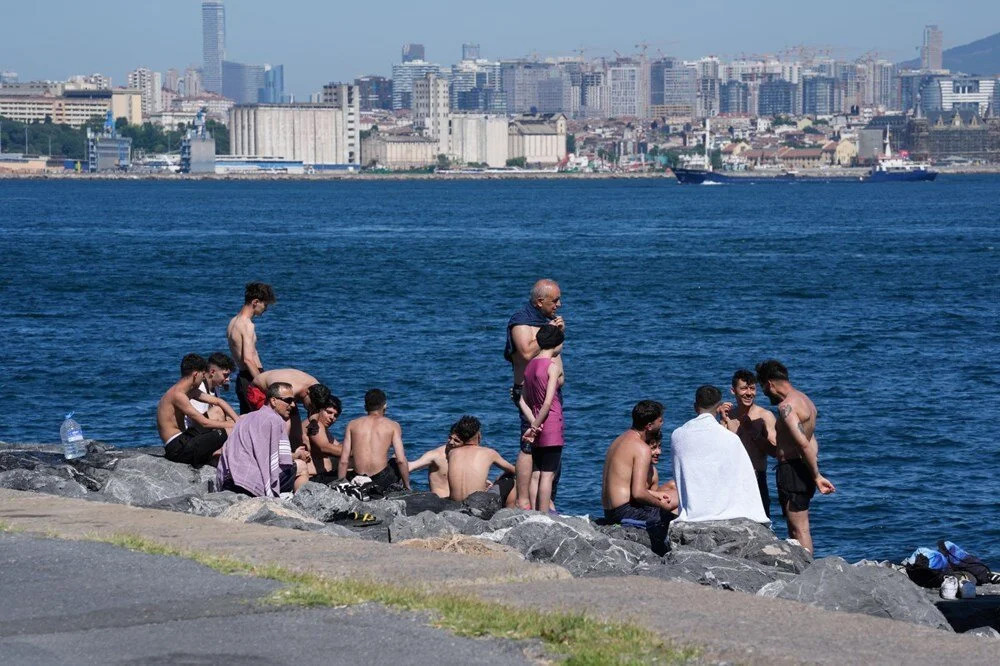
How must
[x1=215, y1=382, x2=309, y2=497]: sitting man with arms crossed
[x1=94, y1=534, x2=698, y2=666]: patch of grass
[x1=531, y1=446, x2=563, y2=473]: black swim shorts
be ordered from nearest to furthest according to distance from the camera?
[x1=94, y1=534, x2=698, y2=666]: patch of grass, [x1=531, y1=446, x2=563, y2=473]: black swim shorts, [x1=215, y1=382, x2=309, y2=497]: sitting man with arms crossed

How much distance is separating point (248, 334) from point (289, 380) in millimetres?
421

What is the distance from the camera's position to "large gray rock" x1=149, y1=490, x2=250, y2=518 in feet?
29.1

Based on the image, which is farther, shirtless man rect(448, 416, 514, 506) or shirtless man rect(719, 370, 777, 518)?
shirtless man rect(448, 416, 514, 506)

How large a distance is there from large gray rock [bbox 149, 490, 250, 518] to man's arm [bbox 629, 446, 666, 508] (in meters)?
2.18

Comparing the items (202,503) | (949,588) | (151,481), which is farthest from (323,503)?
(949,588)

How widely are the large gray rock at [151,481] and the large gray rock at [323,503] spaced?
74 cm

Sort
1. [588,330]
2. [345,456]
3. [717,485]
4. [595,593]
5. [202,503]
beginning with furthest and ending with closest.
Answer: [588,330] < [345,456] < [202,503] < [717,485] < [595,593]

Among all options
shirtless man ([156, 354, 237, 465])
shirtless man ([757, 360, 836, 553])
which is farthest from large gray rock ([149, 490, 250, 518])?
shirtless man ([757, 360, 836, 553])

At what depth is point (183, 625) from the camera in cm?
563

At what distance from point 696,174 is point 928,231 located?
10956 cm

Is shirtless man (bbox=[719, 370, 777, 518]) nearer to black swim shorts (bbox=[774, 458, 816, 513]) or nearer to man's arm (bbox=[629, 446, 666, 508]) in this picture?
black swim shorts (bbox=[774, 458, 816, 513])

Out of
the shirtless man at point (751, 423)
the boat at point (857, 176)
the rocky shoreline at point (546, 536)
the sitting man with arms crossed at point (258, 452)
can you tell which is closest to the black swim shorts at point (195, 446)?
the rocky shoreline at point (546, 536)

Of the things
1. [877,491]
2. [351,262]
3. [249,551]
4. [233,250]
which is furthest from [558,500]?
[233,250]

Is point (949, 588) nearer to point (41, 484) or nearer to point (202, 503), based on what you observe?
point (202, 503)
